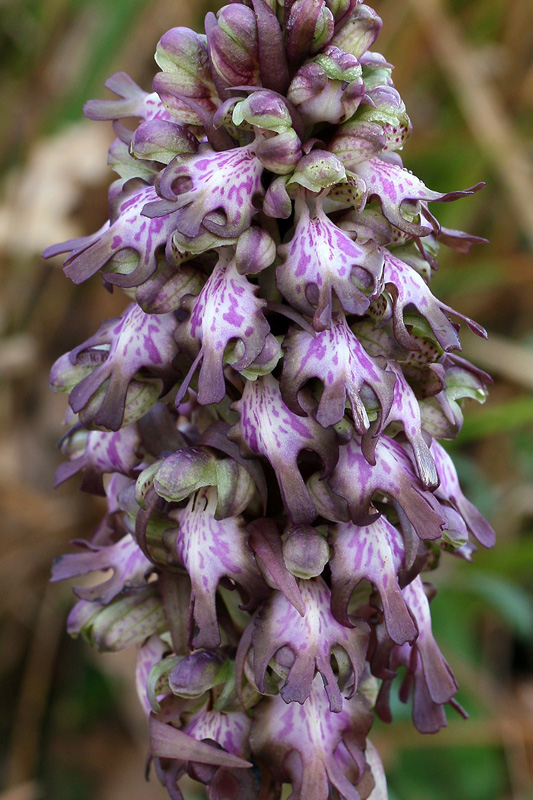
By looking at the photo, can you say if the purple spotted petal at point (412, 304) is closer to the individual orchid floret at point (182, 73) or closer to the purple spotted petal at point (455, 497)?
the purple spotted petal at point (455, 497)

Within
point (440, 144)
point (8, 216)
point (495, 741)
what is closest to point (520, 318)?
point (440, 144)

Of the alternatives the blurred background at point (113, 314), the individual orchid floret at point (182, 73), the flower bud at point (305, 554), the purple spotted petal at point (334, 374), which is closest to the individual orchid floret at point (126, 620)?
the flower bud at point (305, 554)

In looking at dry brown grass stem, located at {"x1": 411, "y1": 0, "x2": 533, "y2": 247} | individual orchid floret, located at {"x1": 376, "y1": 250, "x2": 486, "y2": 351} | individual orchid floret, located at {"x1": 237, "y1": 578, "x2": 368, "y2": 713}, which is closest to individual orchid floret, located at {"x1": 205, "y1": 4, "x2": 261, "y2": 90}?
individual orchid floret, located at {"x1": 376, "y1": 250, "x2": 486, "y2": 351}

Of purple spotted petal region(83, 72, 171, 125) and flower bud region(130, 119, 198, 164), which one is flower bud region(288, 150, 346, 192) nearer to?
flower bud region(130, 119, 198, 164)

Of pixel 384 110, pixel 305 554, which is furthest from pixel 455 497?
pixel 384 110

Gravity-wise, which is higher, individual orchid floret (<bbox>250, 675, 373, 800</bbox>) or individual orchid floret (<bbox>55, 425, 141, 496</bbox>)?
individual orchid floret (<bbox>55, 425, 141, 496</bbox>)
